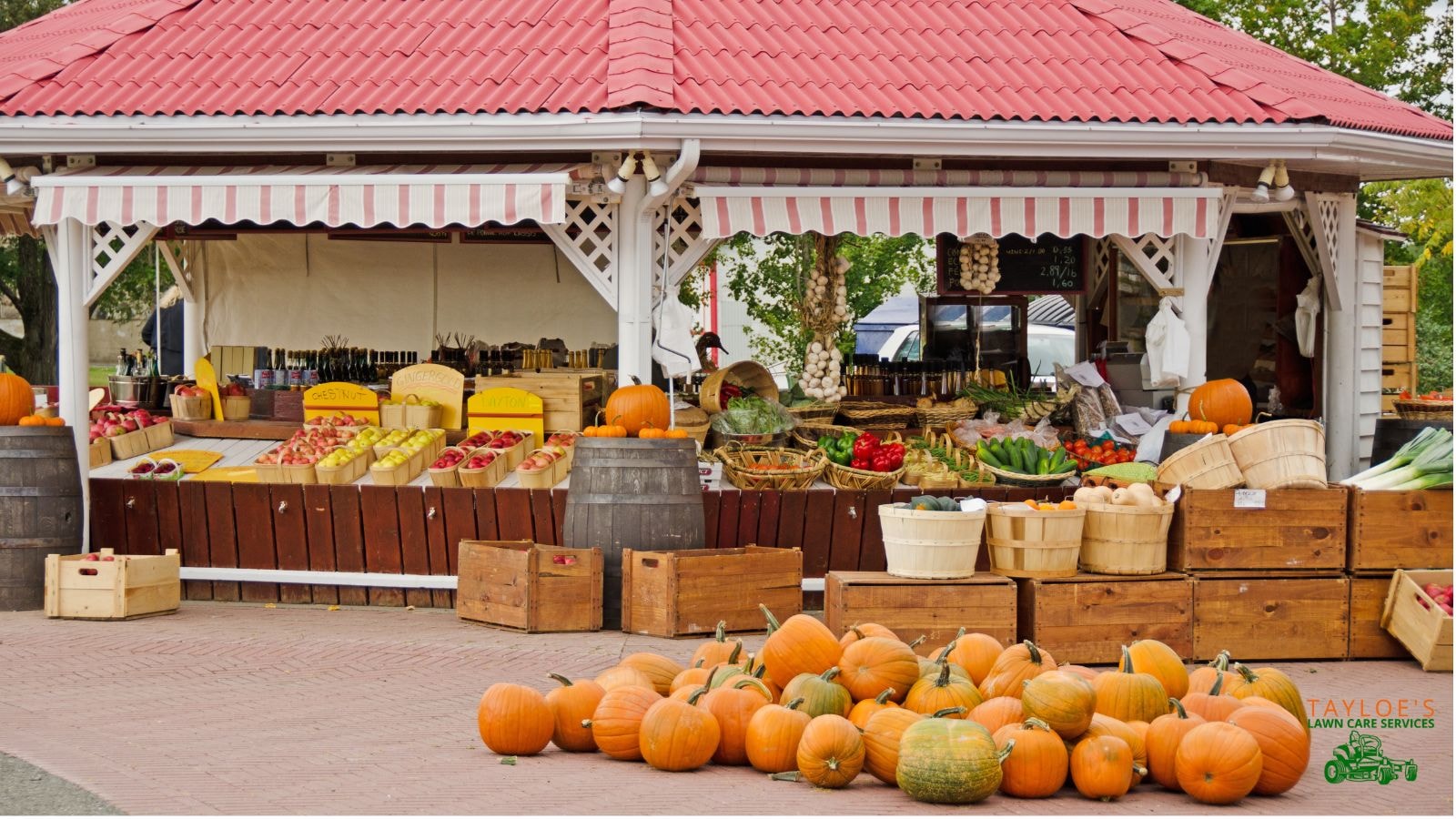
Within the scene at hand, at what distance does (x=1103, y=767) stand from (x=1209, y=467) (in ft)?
11.8

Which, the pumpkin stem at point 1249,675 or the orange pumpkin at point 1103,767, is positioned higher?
the pumpkin stem at point 1249,675

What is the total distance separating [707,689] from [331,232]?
9424mm

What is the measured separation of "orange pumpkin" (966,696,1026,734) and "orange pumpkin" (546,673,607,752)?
1.57 meters

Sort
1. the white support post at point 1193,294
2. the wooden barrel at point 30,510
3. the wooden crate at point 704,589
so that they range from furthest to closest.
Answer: the white support post at point 1193,294 → the wooden barrel at point 30,510 → the wooden crate at point 704,589

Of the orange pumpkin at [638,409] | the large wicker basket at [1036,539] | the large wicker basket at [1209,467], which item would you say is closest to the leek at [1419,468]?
the large wicker basket at [1209,467]

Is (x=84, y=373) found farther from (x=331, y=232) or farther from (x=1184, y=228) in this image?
(x=1184, y=228)

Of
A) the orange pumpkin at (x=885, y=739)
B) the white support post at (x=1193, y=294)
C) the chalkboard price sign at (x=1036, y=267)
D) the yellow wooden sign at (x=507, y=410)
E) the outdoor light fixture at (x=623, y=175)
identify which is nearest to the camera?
the orange pumpkin at (x=885, y=739)

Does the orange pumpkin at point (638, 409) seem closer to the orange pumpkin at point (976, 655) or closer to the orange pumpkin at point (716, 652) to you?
the orange pumpkin at point (716, 652)

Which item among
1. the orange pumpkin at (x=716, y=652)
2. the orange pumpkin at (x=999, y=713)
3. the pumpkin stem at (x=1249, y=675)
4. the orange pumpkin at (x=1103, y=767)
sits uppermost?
the orange pumpkin at (x=716, y=652)

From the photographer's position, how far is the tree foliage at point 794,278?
81.4ft

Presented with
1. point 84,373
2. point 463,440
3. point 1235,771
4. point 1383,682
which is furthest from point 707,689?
point 84,373

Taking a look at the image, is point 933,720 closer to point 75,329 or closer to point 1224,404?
point 1224,404

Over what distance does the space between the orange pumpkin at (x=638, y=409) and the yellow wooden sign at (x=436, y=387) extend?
2.73 meters

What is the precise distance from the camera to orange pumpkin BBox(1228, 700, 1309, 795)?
245 inches
